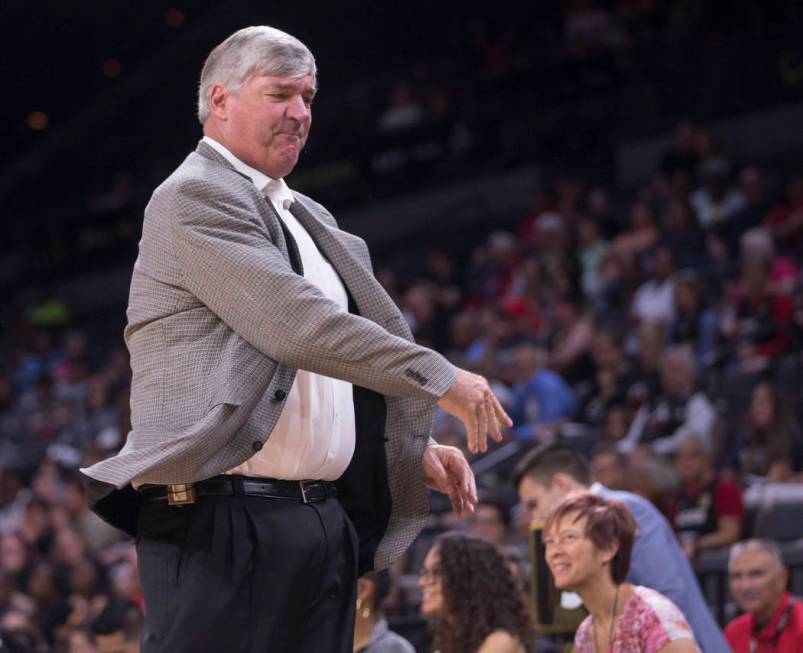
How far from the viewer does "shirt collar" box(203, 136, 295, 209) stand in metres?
2.46

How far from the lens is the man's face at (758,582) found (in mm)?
4312

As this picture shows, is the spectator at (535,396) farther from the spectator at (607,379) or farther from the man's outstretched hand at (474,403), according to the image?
the man's outstretched hand at (474,403)

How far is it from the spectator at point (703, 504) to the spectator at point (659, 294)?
2.33 metres

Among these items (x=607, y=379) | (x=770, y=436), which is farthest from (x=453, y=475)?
(x=607, y=379)

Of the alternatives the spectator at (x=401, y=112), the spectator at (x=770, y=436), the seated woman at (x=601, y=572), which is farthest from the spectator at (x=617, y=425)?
the spectator at (x=401, y=112)

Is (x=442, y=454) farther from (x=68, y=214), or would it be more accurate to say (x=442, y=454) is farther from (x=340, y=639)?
(x=68, y=214)

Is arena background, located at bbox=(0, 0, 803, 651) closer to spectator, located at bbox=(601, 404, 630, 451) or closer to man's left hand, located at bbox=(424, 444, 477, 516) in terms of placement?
spectator, located at bbox=(601, 404, 630, 451)

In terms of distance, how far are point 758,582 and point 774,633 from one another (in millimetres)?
166

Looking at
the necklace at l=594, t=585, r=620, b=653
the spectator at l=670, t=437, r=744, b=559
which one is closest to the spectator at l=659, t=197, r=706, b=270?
the spectator at l=670, t=437, r=744, b=559

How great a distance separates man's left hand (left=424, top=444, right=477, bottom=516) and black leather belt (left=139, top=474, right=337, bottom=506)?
0.98ft

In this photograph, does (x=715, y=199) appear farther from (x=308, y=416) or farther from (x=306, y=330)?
(x=306, y=330)

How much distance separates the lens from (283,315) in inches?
88.0

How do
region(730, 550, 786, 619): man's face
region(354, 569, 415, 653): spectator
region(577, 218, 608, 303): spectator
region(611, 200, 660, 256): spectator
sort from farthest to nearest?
1. region(577, 218, 608, 303): spectator
2. region(611, 200, 660, 256): spectator
3. region(354, 569, 415, 653): spectator
4. region(730, 550, 786, 619): man's face

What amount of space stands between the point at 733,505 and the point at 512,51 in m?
8.10
